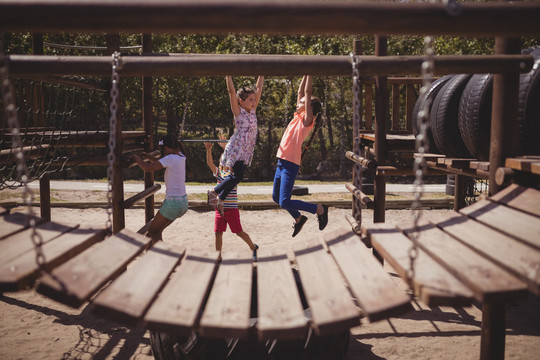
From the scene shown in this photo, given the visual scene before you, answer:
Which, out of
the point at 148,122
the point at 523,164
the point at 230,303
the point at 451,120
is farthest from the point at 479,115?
the point at 148,122

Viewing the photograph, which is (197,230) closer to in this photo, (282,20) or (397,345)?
(397,345)

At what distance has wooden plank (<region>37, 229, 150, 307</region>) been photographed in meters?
1.73

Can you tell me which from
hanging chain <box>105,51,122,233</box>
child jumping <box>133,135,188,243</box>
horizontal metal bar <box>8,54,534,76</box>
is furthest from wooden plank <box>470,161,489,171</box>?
child jumping <box>133,135,188,243</box>

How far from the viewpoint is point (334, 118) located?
15.3m

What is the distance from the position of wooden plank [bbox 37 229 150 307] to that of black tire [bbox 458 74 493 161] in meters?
3.00

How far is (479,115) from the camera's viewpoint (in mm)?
3717

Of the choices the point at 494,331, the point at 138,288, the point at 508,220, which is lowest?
the point at 494,331

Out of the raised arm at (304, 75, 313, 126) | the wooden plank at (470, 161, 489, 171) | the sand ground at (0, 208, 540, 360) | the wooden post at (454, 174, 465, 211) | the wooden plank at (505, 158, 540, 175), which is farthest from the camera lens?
the wooden post at (454, 174, 465, 211)

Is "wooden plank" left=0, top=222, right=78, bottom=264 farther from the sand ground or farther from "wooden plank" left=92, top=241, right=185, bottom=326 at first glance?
the sand ground

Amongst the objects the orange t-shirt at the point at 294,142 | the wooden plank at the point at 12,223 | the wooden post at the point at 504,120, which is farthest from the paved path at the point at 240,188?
the wooden plank at the point at 12,223

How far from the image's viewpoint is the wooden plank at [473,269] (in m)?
1.65

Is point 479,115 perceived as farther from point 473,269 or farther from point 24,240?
point 24,240

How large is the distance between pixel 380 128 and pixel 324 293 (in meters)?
3.50

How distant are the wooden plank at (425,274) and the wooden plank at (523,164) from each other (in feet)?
2.92
